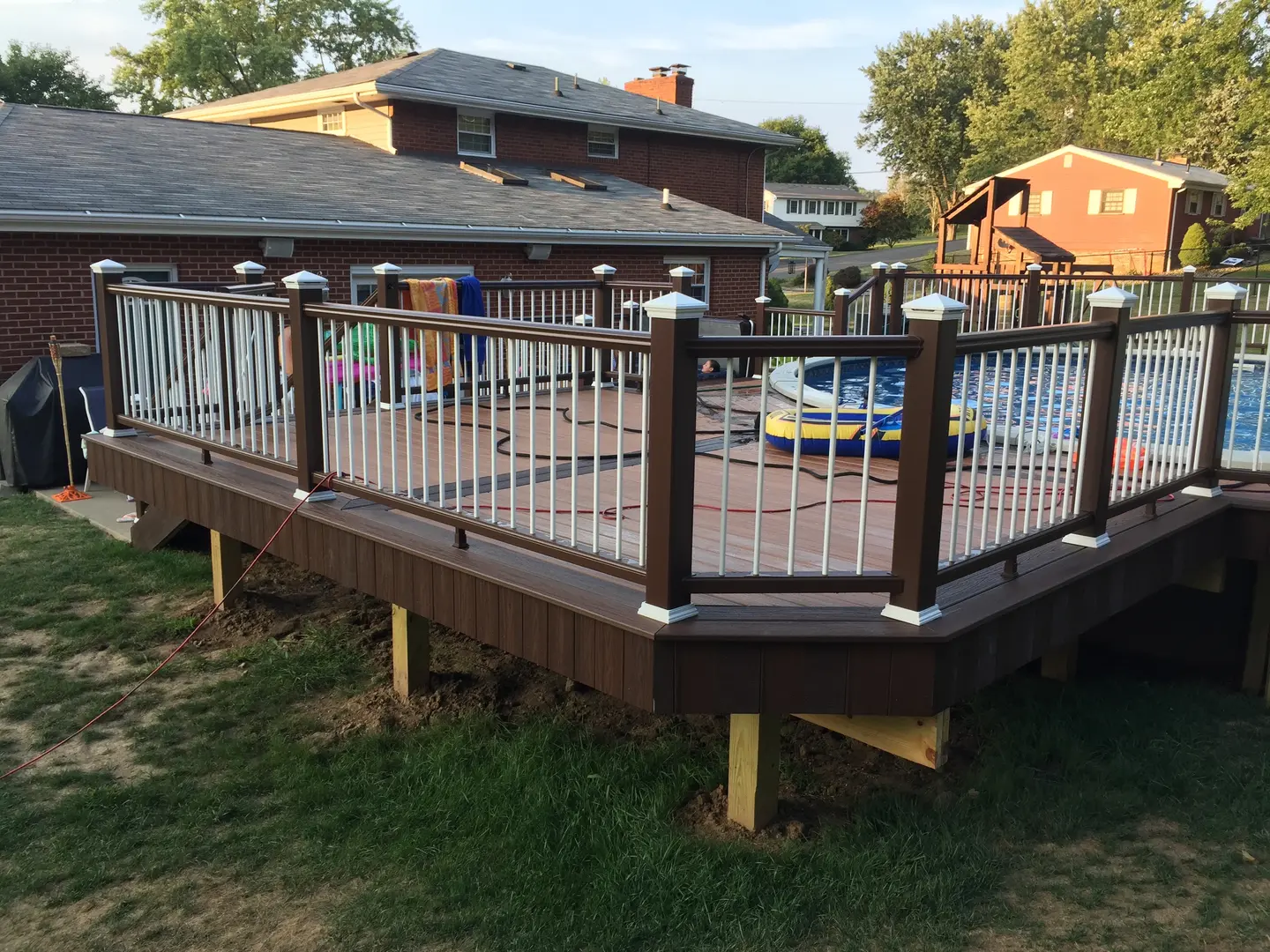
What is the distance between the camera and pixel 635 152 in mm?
20875

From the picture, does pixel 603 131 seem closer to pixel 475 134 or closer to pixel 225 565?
pixel 475 134

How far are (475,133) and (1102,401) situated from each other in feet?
53.7

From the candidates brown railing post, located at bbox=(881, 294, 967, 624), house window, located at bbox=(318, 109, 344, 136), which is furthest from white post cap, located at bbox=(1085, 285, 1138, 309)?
house window, located at bbox=(318, 109, 344, 136)

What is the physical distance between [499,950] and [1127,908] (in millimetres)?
1949

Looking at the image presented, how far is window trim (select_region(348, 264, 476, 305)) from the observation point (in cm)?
1258

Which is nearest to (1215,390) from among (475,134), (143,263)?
(143,263)

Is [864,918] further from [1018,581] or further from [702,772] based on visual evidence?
[1018,581]

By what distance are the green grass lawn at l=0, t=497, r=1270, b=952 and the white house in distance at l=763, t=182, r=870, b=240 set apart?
195ft

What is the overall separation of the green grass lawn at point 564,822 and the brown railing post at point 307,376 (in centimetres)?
111

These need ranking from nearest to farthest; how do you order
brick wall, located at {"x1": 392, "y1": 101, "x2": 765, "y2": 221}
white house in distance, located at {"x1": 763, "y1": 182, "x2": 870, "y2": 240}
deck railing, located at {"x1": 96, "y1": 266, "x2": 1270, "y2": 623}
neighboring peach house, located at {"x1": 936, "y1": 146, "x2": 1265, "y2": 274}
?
deck railing, located at {"x1": 96, "y1": 266, "x2": 1270, "y2": 623}, brick wall, located at {"x1": 392, "y1": 101, "x2": 765, "y2": 221}, neighboring peach house, located at {"x1": 936, "y1": 146, "x2": 1265, "y2": 274}, white house in distance, located at {"x1": 763, "y1": 182, "x2": 870, "y2": 240}

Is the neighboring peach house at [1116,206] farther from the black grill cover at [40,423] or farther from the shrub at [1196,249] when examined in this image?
the black grill cover at [40,423]

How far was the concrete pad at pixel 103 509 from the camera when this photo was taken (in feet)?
24.6

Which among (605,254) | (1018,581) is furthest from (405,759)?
(605,254)

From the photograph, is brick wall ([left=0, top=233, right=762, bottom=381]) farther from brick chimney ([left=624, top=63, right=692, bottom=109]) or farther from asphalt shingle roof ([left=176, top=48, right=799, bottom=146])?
brick chimney ([left=624, top=63, right=692, bottom=109])
